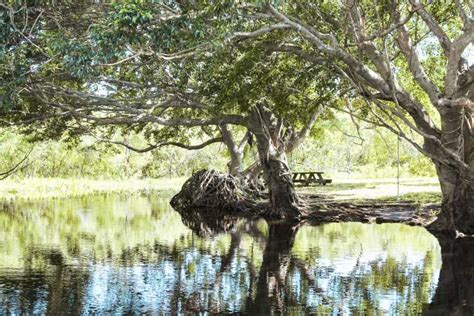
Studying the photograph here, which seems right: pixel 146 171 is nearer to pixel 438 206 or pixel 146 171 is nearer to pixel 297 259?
pixel 438 206

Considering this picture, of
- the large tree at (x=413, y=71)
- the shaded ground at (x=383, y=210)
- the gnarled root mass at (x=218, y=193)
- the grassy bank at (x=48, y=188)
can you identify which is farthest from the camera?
the grassy bank at (x=48, y=188)

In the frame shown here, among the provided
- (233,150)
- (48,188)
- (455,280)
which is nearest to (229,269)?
(455,280)

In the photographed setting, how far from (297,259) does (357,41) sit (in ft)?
14.6

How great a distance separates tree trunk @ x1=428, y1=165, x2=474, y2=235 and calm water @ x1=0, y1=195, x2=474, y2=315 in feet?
2.32

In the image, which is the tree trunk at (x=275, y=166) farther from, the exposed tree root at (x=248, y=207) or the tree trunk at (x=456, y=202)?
the tree trunk at (x=456, y=202)

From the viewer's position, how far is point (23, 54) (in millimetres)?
11562

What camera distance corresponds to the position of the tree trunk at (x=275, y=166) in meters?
19.6

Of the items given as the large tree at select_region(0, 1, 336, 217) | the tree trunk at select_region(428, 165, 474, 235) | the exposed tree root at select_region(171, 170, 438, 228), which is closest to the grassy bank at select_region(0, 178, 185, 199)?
the large tree at select_region(0, 1, 336, 217)

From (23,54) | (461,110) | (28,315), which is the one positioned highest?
(23,54)

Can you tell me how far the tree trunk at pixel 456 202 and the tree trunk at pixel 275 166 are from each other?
544cm

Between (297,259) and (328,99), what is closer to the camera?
(297,259)

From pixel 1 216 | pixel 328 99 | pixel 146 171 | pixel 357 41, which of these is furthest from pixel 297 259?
pixel 146 171

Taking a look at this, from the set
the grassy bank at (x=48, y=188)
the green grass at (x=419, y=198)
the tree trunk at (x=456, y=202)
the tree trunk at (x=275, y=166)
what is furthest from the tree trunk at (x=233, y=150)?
the tree trunk at (x=456, y=202)

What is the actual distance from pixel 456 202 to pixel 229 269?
627 cm
